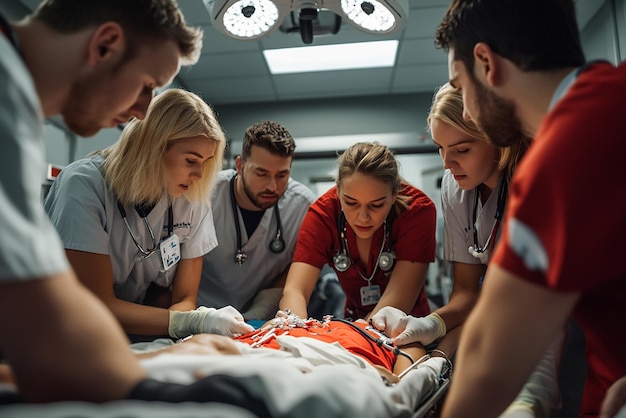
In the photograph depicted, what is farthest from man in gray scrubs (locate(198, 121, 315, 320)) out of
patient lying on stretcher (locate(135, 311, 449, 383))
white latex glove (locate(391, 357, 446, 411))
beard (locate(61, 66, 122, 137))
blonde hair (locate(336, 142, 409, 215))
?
beard (locate(61, 66, 122, 137))

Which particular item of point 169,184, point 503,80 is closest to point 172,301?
point 169,184

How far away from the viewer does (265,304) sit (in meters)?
2.30

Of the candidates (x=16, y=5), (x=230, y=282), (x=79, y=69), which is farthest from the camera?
(x=16, y=5)

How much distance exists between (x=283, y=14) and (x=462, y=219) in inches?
43.7

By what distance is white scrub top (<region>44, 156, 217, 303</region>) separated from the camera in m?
1.58

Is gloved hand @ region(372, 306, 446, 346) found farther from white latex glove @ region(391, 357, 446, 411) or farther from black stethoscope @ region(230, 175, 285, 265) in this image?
black stethoscope @ region(230, 175, 285, 265)

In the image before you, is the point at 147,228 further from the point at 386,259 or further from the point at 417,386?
the point at 417,386

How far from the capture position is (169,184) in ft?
5.96

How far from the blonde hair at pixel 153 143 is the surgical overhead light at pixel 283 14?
0.37m

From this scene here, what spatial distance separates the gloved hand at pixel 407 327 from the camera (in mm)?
1593

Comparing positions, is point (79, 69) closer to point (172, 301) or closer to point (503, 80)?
point (503, 80)

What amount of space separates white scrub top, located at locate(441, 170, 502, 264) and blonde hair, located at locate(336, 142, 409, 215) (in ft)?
0.65

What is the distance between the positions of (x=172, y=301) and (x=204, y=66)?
8.93 ft

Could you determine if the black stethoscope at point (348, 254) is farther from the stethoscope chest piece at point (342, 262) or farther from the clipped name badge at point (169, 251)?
the clipped name badge at point (169, 251)
